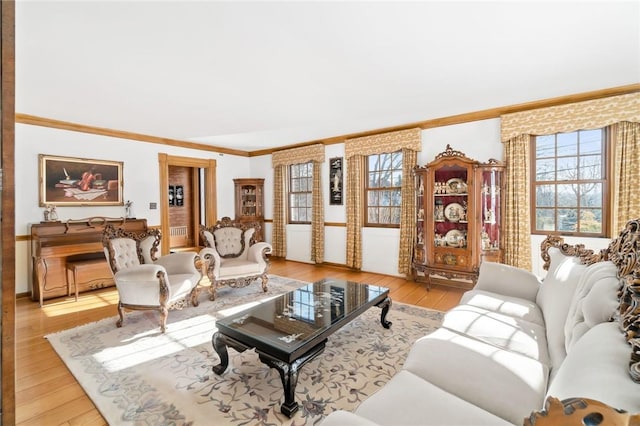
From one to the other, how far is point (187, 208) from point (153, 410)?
695 cm

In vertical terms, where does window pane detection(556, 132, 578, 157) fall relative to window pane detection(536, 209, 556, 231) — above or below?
above

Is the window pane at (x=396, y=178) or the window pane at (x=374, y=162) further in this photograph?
the window pane at (x=374, y=162)

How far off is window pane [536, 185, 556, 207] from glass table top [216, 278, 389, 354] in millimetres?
2675

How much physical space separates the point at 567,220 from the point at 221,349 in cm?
434

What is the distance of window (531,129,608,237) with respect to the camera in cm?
347

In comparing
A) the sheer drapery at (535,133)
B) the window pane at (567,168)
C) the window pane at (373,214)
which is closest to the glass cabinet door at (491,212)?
the sheer drapery at (535,133)

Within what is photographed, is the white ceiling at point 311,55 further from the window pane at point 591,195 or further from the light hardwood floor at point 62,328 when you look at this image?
the light hardwood floor at point 62,328

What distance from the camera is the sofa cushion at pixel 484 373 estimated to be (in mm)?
1212

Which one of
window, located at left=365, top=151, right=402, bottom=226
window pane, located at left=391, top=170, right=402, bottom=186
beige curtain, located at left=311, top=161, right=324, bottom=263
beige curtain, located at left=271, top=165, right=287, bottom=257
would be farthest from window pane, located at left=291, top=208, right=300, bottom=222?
window pane, located at left=391, top=170, right=402, bottom=186

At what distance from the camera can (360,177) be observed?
5.28m

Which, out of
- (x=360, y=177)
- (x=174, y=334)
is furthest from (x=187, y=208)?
(x=174, y=334)

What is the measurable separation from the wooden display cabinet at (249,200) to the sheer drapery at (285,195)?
52 centimetres

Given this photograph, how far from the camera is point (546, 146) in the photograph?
12.4ft

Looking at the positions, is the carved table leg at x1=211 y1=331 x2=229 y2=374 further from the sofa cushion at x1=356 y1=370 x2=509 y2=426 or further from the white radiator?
the white radiator
